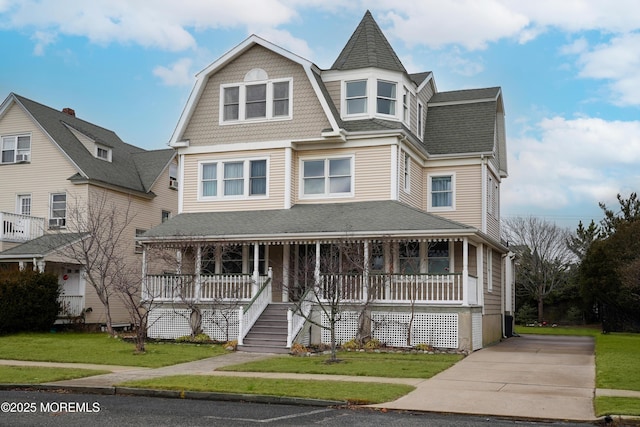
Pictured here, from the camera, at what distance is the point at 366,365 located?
1766cm

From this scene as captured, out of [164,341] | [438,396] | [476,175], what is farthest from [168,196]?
[438,396]

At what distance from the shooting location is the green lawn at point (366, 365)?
53.5ft

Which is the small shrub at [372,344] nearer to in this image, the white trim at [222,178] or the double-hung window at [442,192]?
the white trim at [222,178]

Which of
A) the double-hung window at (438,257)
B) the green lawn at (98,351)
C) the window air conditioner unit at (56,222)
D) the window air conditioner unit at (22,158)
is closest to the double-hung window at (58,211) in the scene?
the window air conditioner unit at (56,222)

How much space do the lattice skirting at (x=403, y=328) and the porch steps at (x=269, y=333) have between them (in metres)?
1.43

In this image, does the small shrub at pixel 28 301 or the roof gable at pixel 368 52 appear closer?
the small shrub at pixel 28 301

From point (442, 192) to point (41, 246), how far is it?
16.8m

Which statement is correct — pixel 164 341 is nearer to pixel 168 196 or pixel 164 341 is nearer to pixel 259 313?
pixel 259 313

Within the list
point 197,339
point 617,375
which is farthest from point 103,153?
point 617,375

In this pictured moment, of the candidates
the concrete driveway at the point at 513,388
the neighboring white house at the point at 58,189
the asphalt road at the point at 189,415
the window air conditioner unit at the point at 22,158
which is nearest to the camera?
the asphalt road at the point at 189,415

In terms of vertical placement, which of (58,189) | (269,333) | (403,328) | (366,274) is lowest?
(269,333)

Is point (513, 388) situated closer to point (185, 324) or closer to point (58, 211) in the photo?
point (185, 324)

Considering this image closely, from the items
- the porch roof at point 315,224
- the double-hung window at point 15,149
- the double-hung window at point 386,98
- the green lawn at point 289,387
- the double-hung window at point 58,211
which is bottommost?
the green lawn at point 289,387

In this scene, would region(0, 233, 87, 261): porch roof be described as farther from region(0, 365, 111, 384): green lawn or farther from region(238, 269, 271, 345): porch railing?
region(0, 365, 111, 384): green lawn
